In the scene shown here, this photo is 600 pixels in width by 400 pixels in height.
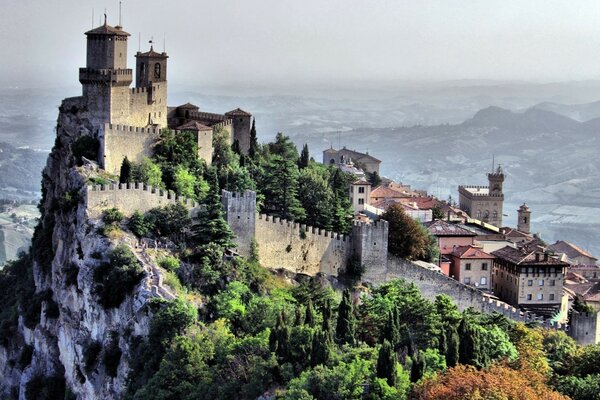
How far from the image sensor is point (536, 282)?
157 feet

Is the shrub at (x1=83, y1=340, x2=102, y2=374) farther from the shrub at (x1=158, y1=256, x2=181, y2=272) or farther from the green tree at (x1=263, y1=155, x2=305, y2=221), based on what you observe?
the green tree at (x1=263, y1=155, x2=305, y2=221)

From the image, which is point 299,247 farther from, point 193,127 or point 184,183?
point 193,127

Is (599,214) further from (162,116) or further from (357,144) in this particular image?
(162,116)

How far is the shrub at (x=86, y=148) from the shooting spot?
44938 mm

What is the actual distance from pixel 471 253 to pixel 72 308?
17.7 metres

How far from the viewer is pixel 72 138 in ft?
156

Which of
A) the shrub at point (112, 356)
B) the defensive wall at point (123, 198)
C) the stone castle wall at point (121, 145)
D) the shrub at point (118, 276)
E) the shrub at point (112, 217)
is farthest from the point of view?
the stone castle wall at point (121, 145)

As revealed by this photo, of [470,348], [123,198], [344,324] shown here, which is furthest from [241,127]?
[470,348]

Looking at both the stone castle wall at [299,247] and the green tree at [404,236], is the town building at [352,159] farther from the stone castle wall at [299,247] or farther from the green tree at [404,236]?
the stone castle wall at [299,247]

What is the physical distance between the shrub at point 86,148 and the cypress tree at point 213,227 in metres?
5.89

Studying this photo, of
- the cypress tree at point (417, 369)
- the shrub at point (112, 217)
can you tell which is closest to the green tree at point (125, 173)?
the shrub at point (112, 217)

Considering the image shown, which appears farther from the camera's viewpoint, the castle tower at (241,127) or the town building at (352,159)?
the town building at (352,159)

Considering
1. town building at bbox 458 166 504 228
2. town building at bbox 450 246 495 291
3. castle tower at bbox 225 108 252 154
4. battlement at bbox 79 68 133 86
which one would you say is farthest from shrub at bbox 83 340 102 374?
→ town building at bbox 458 166 504 228

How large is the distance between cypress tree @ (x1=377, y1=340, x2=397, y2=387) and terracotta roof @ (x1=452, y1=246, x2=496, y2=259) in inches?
740
